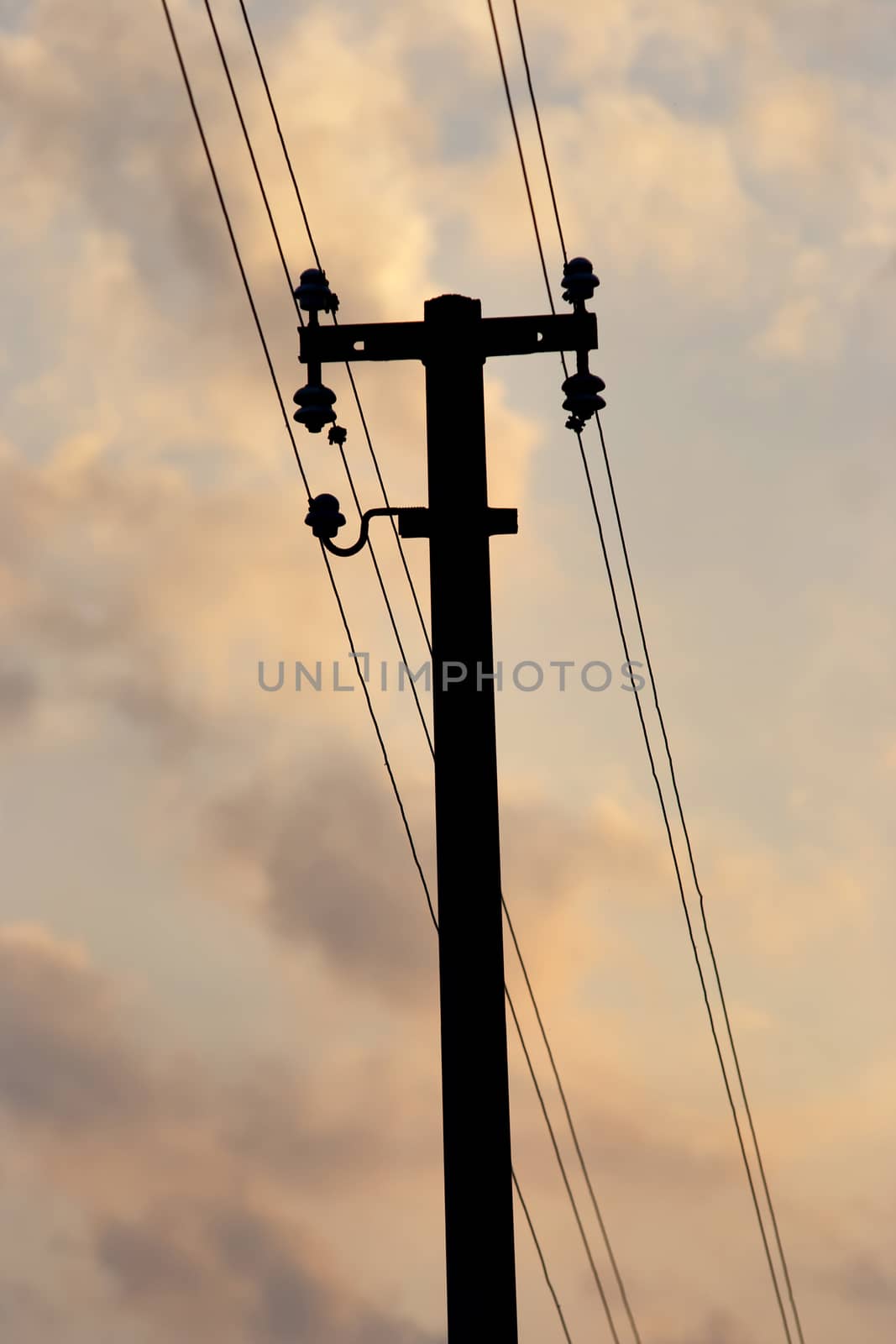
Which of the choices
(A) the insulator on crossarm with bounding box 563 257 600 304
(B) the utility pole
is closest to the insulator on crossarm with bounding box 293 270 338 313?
(B) the utility pole

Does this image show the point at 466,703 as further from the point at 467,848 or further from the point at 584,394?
the point at 584,394

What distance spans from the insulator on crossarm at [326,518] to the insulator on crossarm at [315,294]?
105cm

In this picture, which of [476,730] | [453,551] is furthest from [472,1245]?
[453,551]

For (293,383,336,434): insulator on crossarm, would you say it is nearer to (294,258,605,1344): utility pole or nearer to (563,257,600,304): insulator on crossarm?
(294,258,605,1344): utility pole

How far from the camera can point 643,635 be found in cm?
1422

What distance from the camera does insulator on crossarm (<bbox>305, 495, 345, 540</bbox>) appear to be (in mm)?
11344

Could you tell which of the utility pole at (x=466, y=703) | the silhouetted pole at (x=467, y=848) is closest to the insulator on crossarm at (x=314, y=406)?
the utility pole at (x=466, y=703)

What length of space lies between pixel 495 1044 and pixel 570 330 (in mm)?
3833

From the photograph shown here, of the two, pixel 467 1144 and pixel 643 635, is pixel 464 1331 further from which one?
pixel 643 635

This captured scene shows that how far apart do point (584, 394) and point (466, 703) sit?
6.88ft

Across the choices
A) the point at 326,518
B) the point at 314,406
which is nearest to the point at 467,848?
the point at 326,518

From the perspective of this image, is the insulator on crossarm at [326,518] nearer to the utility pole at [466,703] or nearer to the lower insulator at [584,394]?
the utility pole at [466,703]

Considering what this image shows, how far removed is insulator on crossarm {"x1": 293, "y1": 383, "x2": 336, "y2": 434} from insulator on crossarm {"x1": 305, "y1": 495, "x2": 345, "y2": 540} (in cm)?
45

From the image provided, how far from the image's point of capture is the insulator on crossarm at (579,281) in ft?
37.6
